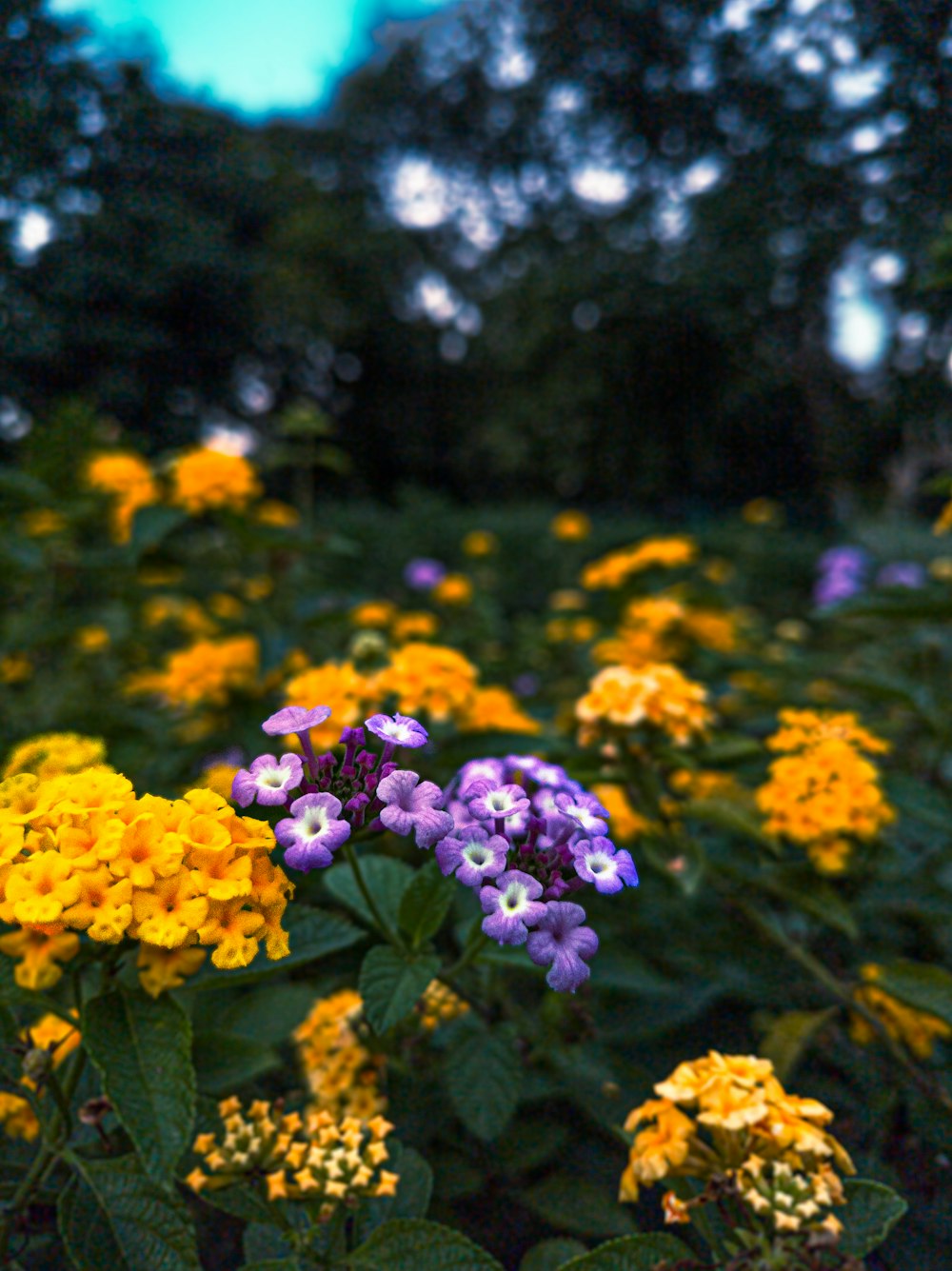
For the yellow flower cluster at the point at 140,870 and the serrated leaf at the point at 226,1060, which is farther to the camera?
the serrated leaf at the point at 226,1060

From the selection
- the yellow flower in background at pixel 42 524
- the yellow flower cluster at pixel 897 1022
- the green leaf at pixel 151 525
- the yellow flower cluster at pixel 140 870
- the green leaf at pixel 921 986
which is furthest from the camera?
the yellow flower in background at pixel 42 524

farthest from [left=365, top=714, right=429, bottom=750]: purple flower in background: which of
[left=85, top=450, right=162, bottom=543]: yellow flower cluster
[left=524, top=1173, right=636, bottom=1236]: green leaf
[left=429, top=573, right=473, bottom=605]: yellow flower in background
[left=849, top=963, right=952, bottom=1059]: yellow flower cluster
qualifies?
[left=429, top=573, right=473, bottom=605]: yellow flower in background

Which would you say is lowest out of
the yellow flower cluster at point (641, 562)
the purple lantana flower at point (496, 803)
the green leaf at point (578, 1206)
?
the green leaf at point (578, 1206)

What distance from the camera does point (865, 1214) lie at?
690 millimetres

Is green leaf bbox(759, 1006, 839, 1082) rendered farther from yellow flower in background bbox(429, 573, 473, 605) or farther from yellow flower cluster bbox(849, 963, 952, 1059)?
yellow flower in background bbox(429, 573, 473, 605)

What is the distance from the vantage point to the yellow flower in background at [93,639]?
7.29ft

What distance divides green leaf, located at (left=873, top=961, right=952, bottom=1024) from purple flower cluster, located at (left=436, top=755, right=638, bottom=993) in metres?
0.57

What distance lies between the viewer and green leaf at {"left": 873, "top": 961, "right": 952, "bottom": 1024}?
1.01m

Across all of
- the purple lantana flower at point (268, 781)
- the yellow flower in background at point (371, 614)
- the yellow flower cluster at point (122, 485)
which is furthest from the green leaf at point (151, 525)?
the purple lantana flower at point (268, 781)

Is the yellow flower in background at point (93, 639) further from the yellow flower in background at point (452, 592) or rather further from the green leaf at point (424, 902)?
the green leaf at point (424, 902)

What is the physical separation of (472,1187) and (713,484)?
12.1 m

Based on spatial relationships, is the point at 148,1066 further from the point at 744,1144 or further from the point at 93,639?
the point at 93,639

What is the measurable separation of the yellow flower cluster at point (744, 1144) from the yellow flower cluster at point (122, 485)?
5.87 feet

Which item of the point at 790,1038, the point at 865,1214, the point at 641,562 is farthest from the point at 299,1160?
the point at 641,562
